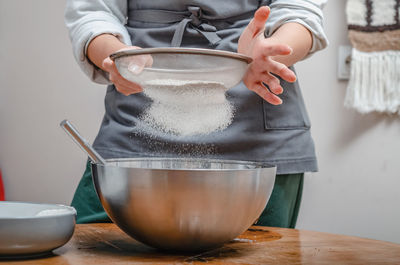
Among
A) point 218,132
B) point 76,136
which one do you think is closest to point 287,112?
point 218,132

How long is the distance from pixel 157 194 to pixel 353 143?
1.22m

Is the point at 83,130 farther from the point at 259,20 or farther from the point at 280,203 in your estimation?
the point at 259,20

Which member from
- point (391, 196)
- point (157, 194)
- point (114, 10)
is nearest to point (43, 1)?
point (114, 10)

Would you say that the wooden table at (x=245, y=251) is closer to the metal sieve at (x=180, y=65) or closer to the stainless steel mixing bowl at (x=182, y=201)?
the stainless steel mixing bowl at (x=182, y=201)

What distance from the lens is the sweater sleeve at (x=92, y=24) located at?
3.29ft

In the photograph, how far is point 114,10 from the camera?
3.68 feet

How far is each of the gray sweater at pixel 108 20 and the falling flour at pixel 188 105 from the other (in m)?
0.28

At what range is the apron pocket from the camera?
105 centimetres

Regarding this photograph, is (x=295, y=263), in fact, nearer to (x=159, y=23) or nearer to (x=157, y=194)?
(x=157, y=194)

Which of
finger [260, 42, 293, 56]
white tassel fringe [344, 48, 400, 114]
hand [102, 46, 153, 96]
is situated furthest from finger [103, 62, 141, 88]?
white tassel fringe [344, 48, 400, 114]

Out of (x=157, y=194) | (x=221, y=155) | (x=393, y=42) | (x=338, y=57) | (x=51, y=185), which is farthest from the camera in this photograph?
(x=51, y=185)

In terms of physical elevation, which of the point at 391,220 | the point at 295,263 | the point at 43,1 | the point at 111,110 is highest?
the point at 43,1

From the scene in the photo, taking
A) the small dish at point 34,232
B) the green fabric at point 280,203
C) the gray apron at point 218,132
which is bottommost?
the green fabric at point 280,203

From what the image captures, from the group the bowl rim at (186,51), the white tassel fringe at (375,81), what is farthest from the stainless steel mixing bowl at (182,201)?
the white tassel fringe at (375,81)
